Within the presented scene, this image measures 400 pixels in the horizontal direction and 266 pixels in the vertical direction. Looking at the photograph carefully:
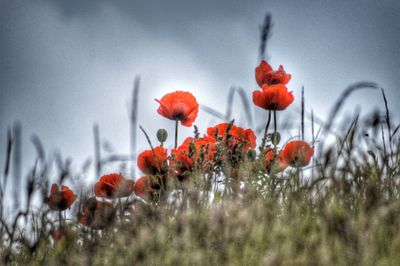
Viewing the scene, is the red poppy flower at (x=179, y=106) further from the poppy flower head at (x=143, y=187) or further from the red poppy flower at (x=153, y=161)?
the poppy flower head at (x=143, y=187)

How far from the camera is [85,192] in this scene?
1911 mm

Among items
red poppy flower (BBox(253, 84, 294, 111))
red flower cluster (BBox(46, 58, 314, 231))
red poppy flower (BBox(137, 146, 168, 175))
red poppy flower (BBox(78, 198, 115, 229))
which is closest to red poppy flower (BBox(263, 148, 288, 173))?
red flower cluster (BBox(46, 58, 314, 231))

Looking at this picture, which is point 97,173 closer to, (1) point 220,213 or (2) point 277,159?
(1) point 220,213

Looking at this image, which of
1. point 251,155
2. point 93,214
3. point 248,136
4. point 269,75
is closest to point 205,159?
point 251,155

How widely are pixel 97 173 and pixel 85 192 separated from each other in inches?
8.3

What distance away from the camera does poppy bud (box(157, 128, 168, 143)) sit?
96.8 inches

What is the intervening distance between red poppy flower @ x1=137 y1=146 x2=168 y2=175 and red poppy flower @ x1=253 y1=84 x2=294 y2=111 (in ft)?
1.80

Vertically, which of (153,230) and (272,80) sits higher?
(272,80)

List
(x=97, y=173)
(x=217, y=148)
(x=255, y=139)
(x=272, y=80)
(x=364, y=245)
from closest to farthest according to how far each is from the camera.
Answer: (x=364, y=245) < (x=97, y=173) < (x=217, y=148) < (x=255, y=139) < (x=272, y=80)

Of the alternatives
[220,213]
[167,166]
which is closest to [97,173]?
[220,213]

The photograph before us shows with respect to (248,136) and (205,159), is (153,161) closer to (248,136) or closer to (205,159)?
(205,159)

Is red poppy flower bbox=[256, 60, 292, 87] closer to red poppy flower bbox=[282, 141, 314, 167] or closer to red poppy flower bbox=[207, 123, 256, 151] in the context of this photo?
red poppy flower bbox=[207, 123, 256, 151]

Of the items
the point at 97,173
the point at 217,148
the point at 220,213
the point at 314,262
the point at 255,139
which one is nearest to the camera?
the point at 314,262

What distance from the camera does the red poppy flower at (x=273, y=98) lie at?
2.50m
